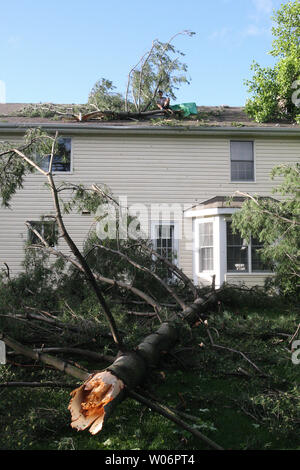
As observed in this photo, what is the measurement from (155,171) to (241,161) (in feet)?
8.77

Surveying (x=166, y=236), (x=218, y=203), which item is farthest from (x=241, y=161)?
(x=166, y=236)

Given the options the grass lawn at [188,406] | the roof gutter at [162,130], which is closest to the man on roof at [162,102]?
the roof gutter at [162,130]

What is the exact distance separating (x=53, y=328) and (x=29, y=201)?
8.24m

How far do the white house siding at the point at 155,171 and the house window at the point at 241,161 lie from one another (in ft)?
0.65

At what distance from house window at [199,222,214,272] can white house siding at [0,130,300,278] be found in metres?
0.44

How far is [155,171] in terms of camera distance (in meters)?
13.5

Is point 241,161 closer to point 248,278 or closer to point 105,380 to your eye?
point 248,278

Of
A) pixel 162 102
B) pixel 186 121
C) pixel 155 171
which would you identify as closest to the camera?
pixel 155 171

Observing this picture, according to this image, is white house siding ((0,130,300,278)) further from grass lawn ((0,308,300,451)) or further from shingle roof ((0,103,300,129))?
grass lawn ((0,308,300,451))

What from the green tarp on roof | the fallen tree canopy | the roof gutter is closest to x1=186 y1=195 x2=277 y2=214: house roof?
the roof gutter

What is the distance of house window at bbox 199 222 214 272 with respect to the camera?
12.5m

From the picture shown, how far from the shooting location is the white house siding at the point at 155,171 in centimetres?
1323

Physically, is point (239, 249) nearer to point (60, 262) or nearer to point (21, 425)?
point (60, 262)
